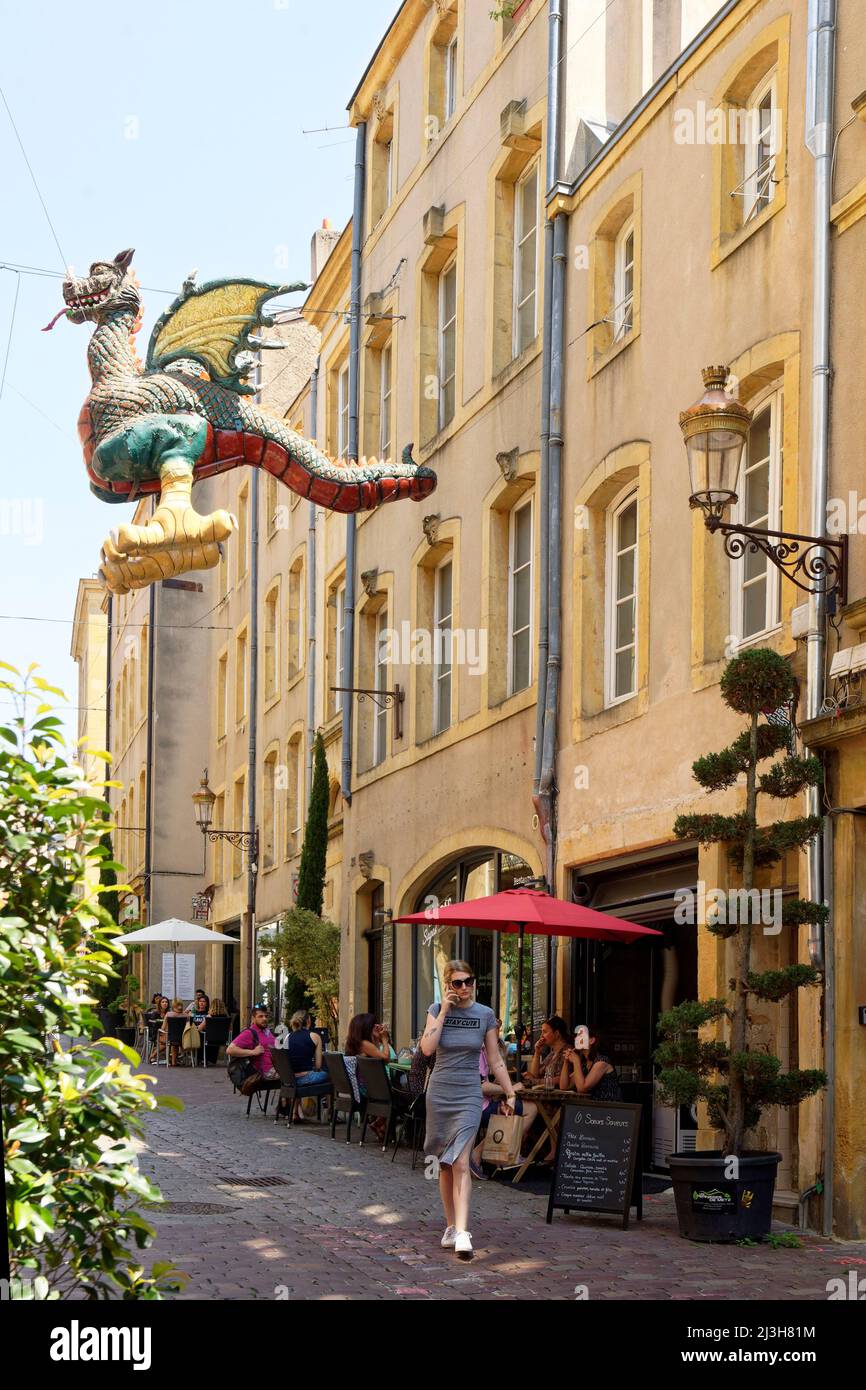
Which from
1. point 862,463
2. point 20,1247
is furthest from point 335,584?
point 20,1247

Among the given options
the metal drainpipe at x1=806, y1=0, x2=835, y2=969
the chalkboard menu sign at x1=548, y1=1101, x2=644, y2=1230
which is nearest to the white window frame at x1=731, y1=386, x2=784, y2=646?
the metal drainpipe at x1=806, y1=0, x2=835, y2=969

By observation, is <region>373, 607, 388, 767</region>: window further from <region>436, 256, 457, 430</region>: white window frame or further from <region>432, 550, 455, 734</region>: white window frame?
<region>436, 256, 457, 430</region>: white window frame

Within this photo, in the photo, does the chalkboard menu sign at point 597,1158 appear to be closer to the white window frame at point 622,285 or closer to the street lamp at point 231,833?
the white window frame at point 622,285

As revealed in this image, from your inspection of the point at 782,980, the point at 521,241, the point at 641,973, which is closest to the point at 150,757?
the point at 521,241

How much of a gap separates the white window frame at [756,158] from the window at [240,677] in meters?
24.3

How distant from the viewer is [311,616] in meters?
28.7

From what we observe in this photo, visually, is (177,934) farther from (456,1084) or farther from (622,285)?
(456,1084)

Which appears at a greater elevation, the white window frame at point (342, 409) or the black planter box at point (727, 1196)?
the white window frame at point (342, 409)

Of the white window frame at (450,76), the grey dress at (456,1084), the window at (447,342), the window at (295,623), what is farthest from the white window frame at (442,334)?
the grey dress at (456,1084)

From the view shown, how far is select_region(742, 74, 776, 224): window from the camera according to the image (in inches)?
532

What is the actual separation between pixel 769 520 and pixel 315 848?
48.2 feet

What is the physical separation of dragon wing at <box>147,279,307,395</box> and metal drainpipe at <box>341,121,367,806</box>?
956 centimetres

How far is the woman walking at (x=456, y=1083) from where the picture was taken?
10000 mm
